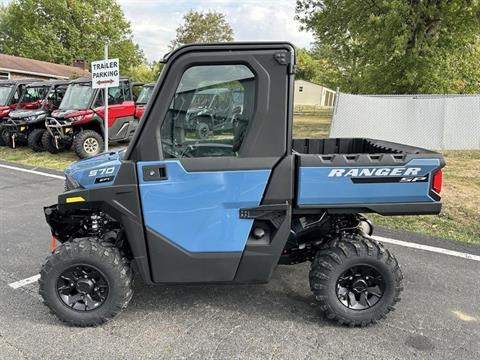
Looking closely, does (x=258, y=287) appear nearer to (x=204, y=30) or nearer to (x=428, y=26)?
(x=428, y=26)

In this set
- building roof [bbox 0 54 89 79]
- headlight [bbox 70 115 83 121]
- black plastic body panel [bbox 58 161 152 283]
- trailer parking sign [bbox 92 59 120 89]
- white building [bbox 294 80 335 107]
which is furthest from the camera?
white building [bbox 294 80 335 107]

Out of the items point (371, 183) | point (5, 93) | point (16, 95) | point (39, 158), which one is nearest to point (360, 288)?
point (371, 183)

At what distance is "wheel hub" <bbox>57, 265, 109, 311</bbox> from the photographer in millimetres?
3068

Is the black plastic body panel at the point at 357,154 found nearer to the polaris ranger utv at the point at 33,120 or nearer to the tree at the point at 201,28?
the polaris ranger utv at the point at 33,120

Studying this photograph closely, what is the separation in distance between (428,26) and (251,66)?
1586cm

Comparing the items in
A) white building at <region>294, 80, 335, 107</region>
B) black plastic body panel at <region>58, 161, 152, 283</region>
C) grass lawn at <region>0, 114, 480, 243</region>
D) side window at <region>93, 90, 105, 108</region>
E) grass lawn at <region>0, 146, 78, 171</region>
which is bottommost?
grass lawn at <region>0, 114, 480, 243</region>

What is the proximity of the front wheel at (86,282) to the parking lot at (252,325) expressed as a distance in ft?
0.45

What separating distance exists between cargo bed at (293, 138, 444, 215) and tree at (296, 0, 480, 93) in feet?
45.2

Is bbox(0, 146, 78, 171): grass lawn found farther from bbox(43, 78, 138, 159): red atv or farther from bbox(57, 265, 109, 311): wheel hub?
bbox(57, 265, 109, 311): wheel hub

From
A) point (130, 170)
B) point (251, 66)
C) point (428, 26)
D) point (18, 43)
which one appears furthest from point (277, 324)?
point (18, 43)

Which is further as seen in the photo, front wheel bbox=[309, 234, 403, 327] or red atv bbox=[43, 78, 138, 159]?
red atv bbox=[43, 78, 138, 159]

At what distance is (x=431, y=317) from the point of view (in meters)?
3.27

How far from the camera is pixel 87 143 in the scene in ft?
37.3

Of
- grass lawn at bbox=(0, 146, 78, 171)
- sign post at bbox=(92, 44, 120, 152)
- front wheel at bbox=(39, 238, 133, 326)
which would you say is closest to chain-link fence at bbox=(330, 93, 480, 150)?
Result: sign post at bbox=(92, 44, 120, 152)
